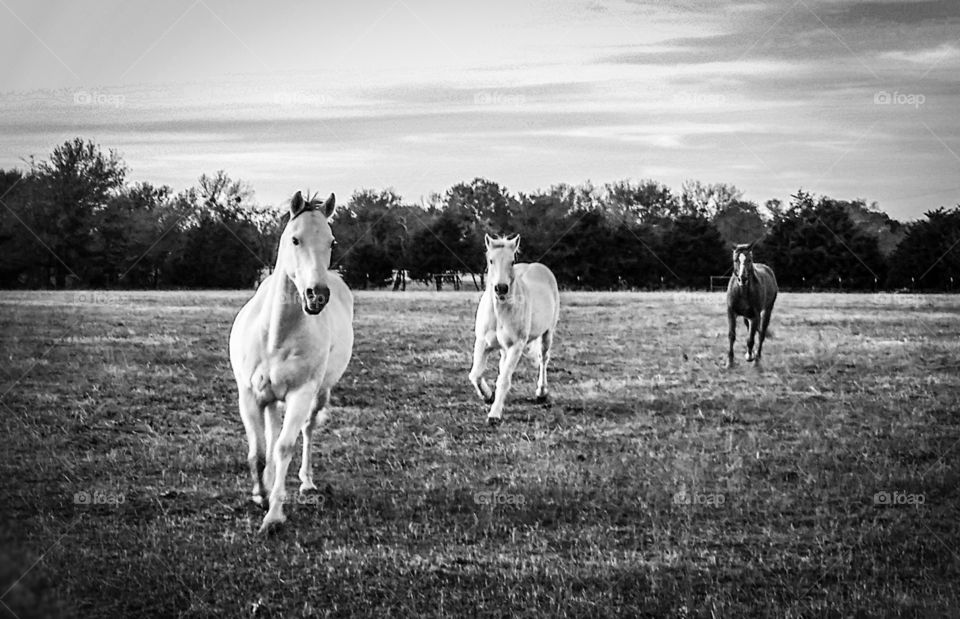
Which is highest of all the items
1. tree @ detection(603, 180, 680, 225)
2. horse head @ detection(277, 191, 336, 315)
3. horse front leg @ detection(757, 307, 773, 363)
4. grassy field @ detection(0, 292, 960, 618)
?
tree @ detection(603, 180, 680, 225)

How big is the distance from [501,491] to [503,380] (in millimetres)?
2760

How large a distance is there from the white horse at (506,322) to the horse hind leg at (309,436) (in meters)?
2.47

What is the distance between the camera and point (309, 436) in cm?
645

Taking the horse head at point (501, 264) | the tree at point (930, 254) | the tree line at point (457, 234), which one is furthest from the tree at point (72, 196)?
the tree at point (930, 254)

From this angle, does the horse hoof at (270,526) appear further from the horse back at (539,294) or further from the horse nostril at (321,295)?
the horse back at (539,294)

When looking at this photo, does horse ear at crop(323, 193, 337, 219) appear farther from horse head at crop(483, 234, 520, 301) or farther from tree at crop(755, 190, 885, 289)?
tree at crop(755, 190, 885, 289)

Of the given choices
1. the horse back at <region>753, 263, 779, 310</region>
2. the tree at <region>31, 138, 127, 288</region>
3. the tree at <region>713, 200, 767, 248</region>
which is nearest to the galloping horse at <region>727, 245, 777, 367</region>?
the horse back at <region>753, 263, 779, 310</region>

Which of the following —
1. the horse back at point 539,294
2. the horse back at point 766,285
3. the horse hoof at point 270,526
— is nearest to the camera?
the horse hoof at point 270,526

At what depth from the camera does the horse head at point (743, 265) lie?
1308 centimetres

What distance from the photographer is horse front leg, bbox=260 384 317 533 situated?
5.29 meters

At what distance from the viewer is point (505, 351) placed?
9383 mm

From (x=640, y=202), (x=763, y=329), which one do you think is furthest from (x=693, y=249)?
(x=763, y=329)

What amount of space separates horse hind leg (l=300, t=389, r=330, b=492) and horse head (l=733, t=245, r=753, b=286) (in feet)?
27.8

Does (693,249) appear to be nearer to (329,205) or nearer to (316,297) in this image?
(329,205)
